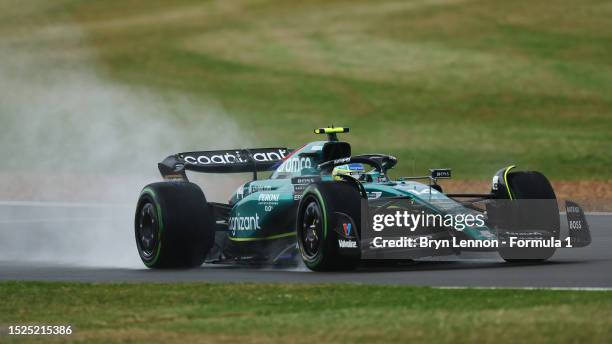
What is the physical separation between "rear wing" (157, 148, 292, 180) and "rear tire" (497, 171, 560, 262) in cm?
378

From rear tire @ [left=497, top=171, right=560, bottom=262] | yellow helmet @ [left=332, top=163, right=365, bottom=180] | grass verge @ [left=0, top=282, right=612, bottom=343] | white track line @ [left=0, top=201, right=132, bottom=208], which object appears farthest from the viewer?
white track line @ [left=0, top=201, right=132, bottom=208]

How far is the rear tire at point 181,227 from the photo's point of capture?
17469 millimetres

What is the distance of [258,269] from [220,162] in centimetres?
261

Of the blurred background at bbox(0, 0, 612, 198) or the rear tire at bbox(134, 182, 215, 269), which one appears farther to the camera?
the blurred background at bbox(0, 0, 612, 198)

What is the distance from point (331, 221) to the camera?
15695 mm

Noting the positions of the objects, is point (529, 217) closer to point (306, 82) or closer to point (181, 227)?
point (181, 227)

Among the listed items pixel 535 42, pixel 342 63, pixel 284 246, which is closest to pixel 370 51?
pixel 342 63

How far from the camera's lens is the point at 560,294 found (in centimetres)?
1283

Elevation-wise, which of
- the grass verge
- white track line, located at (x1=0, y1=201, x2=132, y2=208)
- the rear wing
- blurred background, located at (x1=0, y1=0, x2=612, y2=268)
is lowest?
the grass verge

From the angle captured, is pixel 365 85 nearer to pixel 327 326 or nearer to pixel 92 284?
pixel 92 284

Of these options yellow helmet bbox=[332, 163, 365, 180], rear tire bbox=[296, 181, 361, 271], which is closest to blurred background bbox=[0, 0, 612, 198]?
yellow helmet bbox=[332, 163, 365, 180]

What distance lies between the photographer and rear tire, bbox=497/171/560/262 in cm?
1659

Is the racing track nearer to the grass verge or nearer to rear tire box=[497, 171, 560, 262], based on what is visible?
rear tire box=[497, 171, 560, 262]

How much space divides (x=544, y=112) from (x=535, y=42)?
9691 mm
